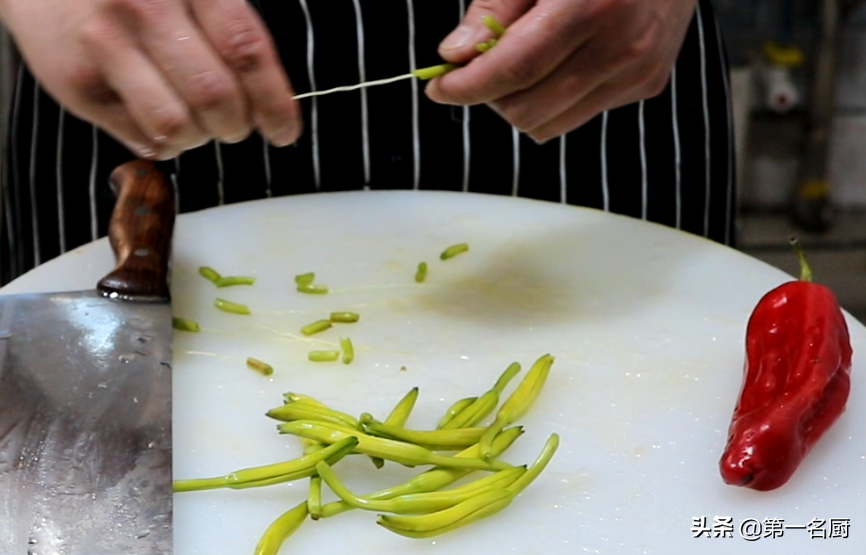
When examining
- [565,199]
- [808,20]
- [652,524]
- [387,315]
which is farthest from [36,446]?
[808,20]

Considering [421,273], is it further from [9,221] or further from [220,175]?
[9,221]

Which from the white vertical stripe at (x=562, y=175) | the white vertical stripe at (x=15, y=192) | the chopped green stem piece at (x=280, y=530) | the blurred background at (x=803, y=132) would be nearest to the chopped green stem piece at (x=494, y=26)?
the white vertical stripe at (x=562, y=175)

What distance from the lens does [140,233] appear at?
1065 mm

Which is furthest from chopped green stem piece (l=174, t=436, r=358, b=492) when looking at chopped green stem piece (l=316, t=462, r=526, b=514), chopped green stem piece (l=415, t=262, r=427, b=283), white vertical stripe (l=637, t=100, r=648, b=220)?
white vertical stripe (l=637, t=100, r=648, b=220)

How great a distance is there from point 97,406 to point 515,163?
66 cm

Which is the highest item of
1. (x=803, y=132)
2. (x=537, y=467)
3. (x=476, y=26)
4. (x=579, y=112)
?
(x=476, y=26)

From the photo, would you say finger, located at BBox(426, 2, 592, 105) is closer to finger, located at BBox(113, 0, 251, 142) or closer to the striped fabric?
finger, located at BBox(113, 0, 251, 142)

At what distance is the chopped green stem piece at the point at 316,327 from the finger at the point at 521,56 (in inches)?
10.5

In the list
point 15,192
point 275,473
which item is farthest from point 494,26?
point 15,192

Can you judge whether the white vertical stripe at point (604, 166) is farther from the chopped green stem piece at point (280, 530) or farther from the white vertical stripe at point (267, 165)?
the chopped green stem piece at point (280, 530)

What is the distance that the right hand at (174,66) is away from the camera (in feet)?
2.67

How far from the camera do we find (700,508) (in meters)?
0.81

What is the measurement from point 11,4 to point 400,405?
53 centimetres

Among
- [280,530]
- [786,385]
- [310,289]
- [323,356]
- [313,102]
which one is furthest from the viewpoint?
[313,102]
